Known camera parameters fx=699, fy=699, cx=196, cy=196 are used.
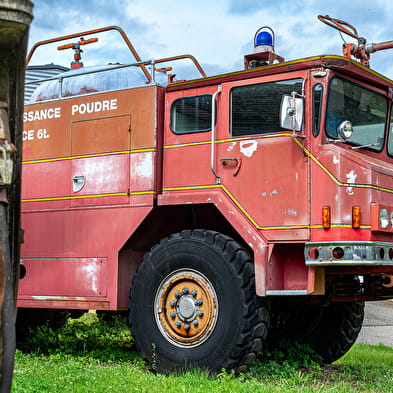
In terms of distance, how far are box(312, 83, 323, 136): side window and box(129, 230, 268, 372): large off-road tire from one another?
146cm

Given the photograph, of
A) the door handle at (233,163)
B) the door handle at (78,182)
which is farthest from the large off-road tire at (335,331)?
the door handle at (78,182)

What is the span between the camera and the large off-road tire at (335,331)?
8.82m

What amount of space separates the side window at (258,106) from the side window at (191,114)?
37 cm

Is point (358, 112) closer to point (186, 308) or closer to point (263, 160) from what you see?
point (263, 160)

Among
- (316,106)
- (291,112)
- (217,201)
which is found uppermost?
(316,106)

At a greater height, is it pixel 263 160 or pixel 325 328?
pixel 263 160

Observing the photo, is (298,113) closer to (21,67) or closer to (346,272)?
(346,272)

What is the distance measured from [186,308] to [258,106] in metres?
2.32

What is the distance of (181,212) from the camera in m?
8.33

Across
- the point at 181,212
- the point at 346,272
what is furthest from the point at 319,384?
the point at 181,212

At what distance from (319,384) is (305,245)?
148 cm

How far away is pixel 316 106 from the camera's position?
7.18 meters

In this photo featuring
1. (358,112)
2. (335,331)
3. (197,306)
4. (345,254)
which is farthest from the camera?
(335,331)

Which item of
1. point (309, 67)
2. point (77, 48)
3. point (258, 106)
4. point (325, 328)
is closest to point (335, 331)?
point (325, 328)
